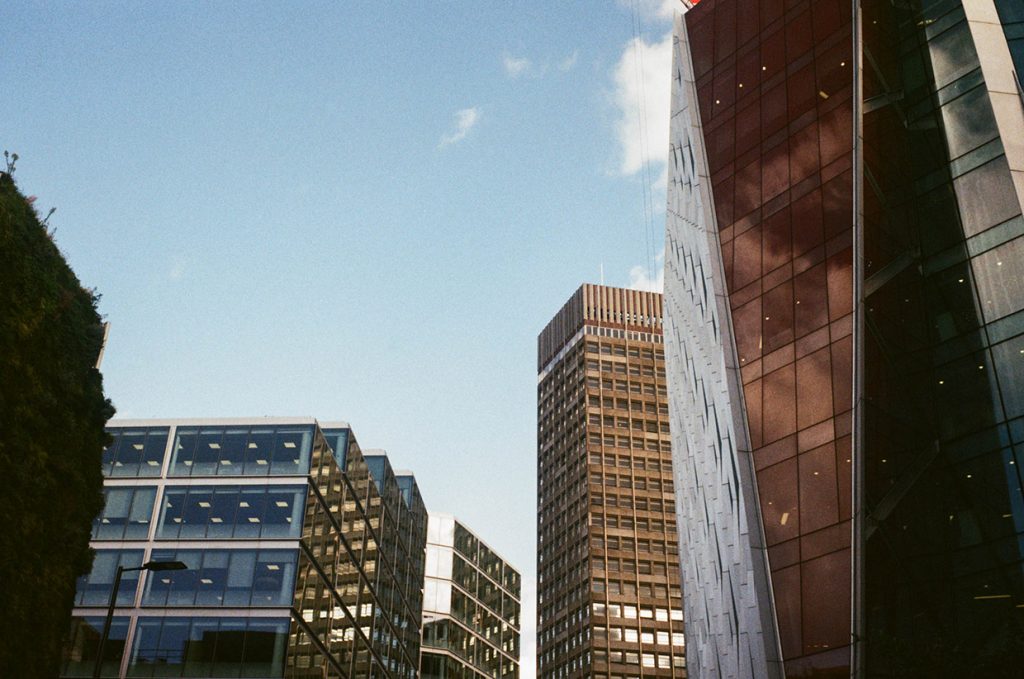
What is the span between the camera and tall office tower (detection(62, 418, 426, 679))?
49.7 metres

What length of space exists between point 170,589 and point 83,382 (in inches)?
839

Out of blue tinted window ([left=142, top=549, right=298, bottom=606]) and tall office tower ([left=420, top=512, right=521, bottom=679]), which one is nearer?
blue tinted window ([left=142, top=549, right=298, bottom=606])

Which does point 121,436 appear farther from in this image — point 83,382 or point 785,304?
point 785,304

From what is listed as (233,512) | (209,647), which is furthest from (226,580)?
(233,512)

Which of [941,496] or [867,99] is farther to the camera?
Answer: [867,99]

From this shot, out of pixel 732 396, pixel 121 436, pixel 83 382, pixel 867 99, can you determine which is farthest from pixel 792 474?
pixel 121 436

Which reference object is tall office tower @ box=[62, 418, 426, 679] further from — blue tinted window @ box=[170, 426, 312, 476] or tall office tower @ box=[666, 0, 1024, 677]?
tall office tower @ box=[666, 0, 1024, 677]

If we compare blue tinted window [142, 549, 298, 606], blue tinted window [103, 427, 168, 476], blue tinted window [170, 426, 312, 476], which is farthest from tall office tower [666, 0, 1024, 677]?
blue tinted window [103, 427, 168, 476]

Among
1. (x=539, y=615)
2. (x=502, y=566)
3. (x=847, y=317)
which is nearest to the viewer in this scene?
(x=847, y=317)

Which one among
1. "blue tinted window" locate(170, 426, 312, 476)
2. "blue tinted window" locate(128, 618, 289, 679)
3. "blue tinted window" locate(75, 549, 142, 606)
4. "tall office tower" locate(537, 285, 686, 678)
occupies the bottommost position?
"blue tinted window" locate(128, 618, 289, 679)

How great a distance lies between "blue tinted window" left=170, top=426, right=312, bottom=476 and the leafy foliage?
68.1 ft

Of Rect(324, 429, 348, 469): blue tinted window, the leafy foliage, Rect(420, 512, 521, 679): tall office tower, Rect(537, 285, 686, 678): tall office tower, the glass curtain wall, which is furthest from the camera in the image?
Rect(537, 285, 686, 678): tall office tower

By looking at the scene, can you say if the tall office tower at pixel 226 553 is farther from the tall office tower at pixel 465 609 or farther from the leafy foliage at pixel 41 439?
the tall office tower at pixel 465 609

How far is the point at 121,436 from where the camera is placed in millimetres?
56625
